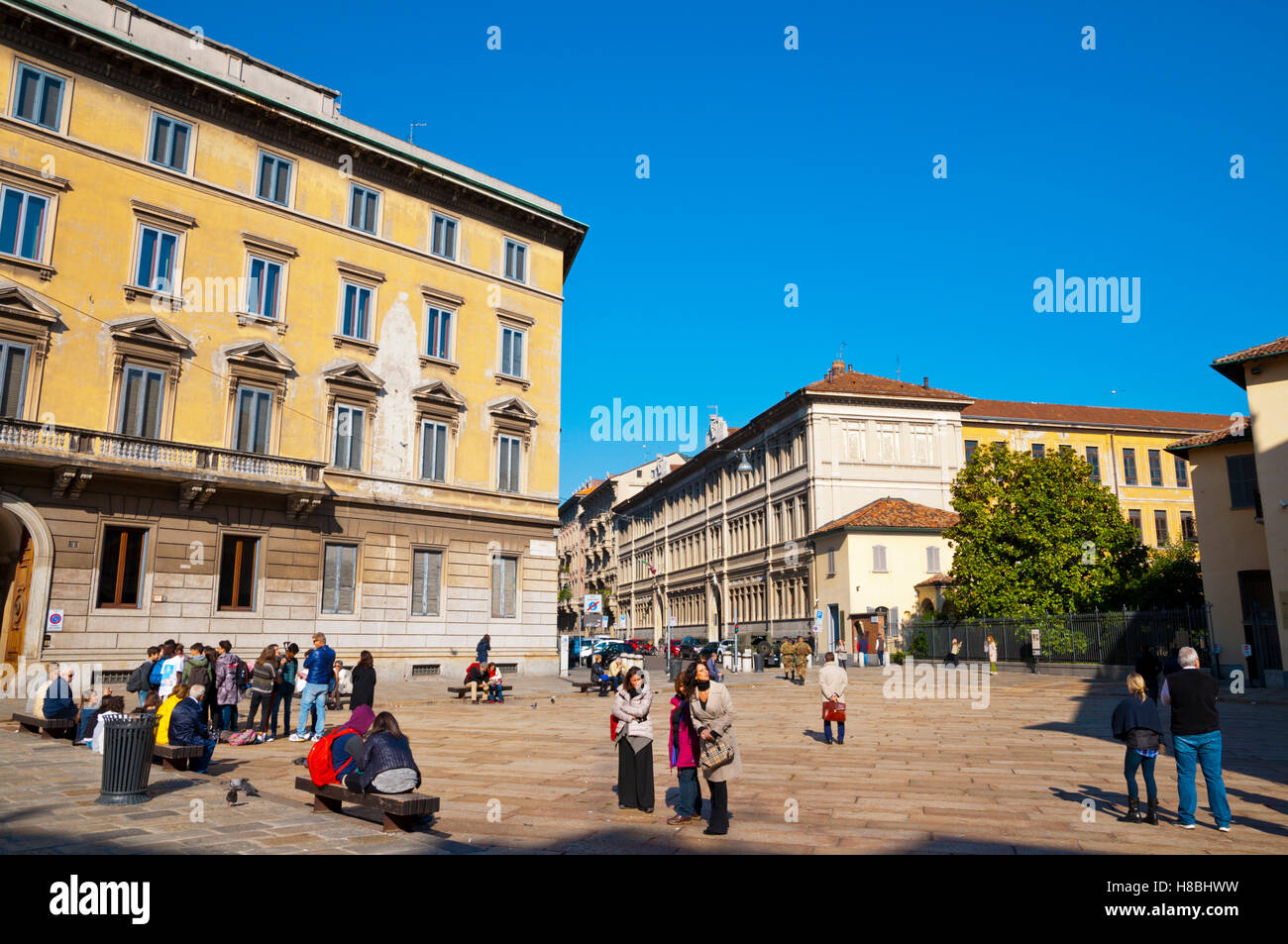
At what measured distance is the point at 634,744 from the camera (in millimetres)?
10031

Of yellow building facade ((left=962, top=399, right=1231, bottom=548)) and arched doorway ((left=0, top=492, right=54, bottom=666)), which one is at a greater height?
yellow building facade ((left=962, top=399, right=1231, bottom=548))

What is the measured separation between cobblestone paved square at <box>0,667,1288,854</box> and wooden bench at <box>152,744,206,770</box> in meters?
0.24

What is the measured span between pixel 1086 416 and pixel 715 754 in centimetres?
6548

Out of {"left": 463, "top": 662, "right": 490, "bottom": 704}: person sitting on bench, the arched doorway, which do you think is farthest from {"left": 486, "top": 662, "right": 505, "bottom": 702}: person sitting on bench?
the arched doorway

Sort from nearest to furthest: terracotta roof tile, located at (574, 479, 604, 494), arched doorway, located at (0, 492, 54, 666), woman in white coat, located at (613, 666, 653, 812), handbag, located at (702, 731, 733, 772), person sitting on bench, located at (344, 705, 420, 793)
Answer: person sitting on bench, located at (344, 705, 420, 793) < handbag, located at (702, 731, 733, 772) < woman in white coat, located at (613, 666, 653, 812) < arched doorway, located at (0, 492, 54, 666) < terracotta roof tile, located at (574, 479, 604, 494)

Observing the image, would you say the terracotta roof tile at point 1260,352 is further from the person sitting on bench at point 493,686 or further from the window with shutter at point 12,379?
the window with shutter at point 12,379

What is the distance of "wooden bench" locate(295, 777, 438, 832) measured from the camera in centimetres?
821

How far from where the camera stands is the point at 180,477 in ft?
79.7

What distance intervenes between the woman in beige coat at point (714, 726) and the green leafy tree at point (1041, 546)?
34305 millimetres

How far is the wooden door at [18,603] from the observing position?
22.2 m

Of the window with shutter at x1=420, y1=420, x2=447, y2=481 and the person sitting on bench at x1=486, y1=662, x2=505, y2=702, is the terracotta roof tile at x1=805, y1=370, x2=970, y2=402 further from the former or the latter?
the person sitting on bench at x1=486, y1=662, x2=505, y2=702

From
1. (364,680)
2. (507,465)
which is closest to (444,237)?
(507,465)
